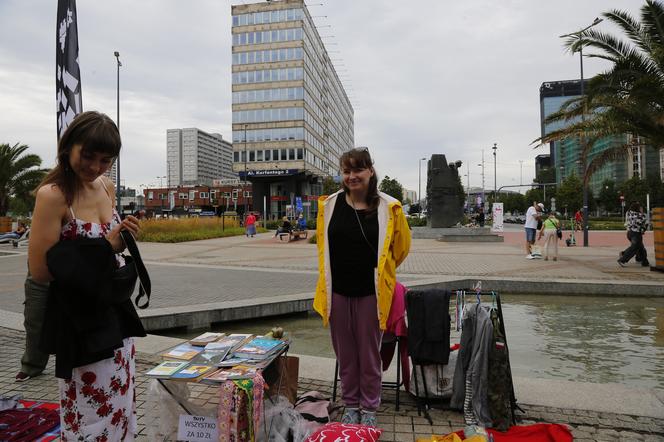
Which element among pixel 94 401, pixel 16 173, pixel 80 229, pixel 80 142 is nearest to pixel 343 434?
pixel 94 401

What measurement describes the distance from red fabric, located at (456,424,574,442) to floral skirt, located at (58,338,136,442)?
211 centimetres

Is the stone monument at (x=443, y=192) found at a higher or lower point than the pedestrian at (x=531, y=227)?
higher

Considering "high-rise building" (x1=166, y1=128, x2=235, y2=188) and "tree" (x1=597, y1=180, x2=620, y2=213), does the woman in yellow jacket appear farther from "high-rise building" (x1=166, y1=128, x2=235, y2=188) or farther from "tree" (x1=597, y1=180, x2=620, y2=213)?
"high-rise building" (x1=166, y1=128, x2=235, y2=188)

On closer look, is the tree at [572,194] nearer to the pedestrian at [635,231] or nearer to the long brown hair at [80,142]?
the pedestrian at [635,231]

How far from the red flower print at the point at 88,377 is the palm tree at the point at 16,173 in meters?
38.5

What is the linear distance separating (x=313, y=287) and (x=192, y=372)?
6441mm

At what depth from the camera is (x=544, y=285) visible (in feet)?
30.0

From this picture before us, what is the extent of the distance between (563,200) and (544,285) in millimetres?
62264

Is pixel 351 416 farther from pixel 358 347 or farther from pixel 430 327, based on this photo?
pixel 430 327

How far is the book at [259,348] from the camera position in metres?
2.96

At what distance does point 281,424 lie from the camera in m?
2.94

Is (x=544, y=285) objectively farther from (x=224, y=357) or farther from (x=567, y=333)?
(x=224, y=357)

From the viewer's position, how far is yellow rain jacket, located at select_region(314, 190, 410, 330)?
10.1ft

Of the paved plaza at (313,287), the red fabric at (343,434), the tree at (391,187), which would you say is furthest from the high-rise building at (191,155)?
the red fabric at (343,434)
